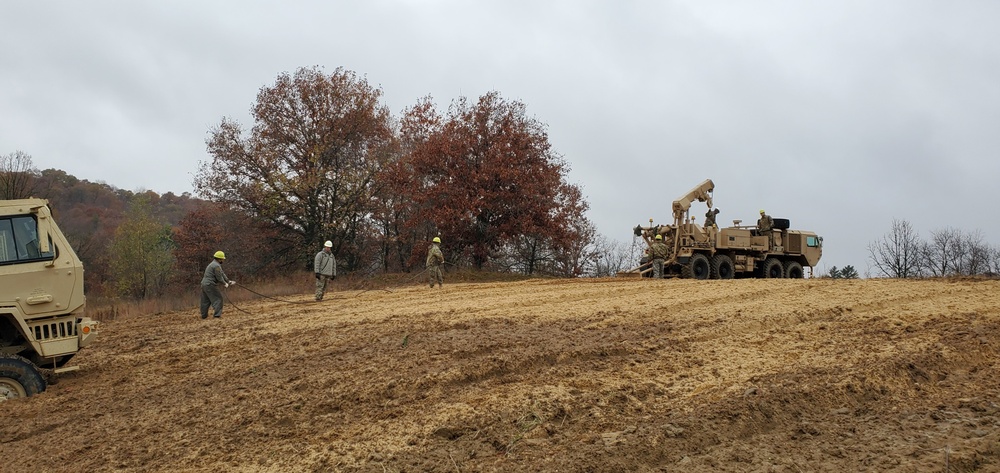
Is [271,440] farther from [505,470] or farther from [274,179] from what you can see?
[274,179]

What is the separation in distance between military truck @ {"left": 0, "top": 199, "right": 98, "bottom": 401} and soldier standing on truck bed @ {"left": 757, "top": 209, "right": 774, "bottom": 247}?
2200 cm

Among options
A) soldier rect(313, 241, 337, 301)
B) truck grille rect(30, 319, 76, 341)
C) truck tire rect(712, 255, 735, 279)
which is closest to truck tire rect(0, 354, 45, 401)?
truck grille rect(30, 319, 76, 341)

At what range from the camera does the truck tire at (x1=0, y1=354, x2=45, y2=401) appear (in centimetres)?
823

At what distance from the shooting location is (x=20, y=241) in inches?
348

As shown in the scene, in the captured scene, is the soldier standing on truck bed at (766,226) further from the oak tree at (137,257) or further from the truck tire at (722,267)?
the oak tree at (137,257)

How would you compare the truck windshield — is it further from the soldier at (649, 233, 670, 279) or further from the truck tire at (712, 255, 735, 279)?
the truck tire at (712, 255, 735, 279)

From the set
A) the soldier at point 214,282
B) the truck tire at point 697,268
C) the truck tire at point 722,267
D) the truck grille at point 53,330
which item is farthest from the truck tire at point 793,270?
the truck grille at point 53,330

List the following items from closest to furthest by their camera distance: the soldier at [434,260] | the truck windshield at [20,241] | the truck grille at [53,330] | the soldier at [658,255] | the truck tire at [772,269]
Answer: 1. the truck windshield at [20,241]
2. the truck grille at [53,330]
3. the soldier at [434,260]
4. the soldier at [658,255]
5. the truck tire at [772,269]

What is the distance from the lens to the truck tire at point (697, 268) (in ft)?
74.0

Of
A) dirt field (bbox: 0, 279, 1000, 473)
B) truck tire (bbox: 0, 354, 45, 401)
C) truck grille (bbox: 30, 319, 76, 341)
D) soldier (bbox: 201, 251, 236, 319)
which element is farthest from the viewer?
soldier (bbox: 201, 251, 236, 319)

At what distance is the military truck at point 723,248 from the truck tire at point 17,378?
1810 cm

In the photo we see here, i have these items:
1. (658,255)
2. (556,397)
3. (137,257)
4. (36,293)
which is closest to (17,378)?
(36,293)

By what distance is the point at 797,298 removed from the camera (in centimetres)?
1331

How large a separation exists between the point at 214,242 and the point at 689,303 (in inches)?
1033
